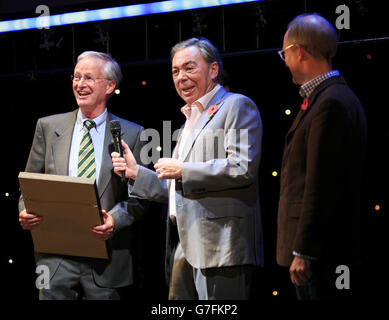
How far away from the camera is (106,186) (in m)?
2.74

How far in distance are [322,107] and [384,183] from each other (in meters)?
1.63

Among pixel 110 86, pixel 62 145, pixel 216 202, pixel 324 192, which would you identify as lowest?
pixel 216 202

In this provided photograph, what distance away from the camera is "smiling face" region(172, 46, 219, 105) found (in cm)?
265

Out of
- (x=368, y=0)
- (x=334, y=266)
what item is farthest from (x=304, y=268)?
(x=368, y=0)

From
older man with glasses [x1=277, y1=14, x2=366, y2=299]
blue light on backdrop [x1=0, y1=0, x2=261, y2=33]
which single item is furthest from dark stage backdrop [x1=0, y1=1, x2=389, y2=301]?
older man with glasses [x1=277, y1=14, x2=366, y2=299]

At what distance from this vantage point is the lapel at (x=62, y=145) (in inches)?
109

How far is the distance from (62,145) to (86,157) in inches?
6.3

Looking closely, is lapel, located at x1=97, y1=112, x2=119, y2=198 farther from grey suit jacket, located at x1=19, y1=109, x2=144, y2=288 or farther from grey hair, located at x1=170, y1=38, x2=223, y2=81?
grey hair, located at x1=170, y1=38, x2=223, y2=81

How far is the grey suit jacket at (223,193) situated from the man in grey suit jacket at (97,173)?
47cm

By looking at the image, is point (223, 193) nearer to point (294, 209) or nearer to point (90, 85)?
point (294, 209)

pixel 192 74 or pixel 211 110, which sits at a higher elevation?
pixel 192 74

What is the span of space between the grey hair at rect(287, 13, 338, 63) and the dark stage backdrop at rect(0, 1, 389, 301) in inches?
44.7

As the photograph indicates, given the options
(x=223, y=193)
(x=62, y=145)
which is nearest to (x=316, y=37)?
(x=223, y=193)

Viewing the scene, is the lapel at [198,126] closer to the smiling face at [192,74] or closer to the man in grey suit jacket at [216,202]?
the man in grey suit jacket at [216,202]
